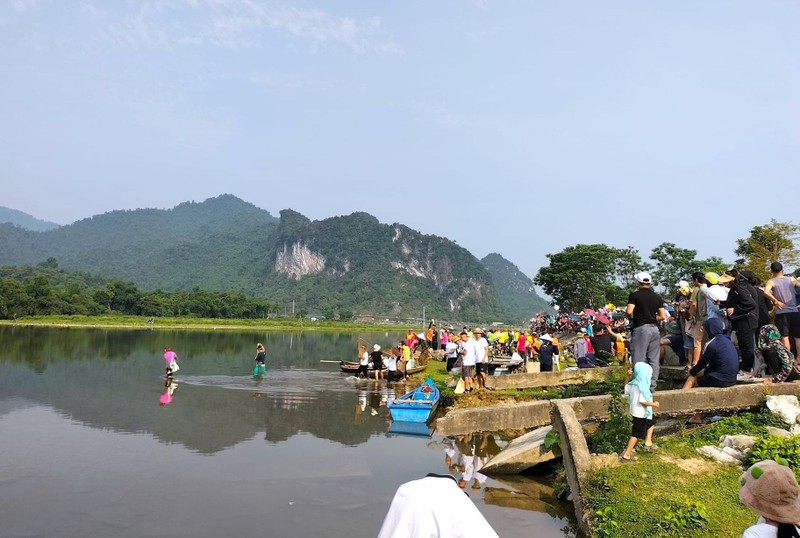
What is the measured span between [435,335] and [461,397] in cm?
2125

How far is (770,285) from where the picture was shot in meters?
9.19

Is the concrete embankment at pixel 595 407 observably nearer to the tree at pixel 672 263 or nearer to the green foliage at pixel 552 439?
the green foliage at pixel 552 439

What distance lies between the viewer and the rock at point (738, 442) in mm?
7176

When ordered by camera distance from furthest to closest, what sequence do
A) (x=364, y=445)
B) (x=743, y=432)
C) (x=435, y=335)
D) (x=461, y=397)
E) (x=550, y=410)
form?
(x=435, y=335) → (x=461, y=397) → (x=364, y=445) → (x=550, y=410) → (x=743, y=432)

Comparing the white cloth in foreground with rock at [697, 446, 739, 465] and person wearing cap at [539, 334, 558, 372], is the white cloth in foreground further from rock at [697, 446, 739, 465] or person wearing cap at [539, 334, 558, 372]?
person wearing cap at [539, 334, 558, 372]

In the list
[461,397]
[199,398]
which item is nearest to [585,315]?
[461,397]

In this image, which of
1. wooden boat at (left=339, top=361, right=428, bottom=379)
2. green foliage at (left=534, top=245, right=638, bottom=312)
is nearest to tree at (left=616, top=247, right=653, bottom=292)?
green foliage at (left=534, top=245, right=638, bottom=312)

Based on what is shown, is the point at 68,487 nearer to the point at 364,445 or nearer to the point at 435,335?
the point at 364,445

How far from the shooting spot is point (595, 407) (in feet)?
27.8

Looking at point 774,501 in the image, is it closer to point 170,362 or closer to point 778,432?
point 778,432

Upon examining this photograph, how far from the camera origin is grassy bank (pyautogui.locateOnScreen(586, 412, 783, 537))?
5.84 metres

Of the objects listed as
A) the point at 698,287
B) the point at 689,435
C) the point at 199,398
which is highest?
the point at 698,287

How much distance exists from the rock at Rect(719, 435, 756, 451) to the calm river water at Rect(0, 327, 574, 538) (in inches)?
100.0

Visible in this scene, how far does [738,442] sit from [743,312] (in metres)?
2.56
